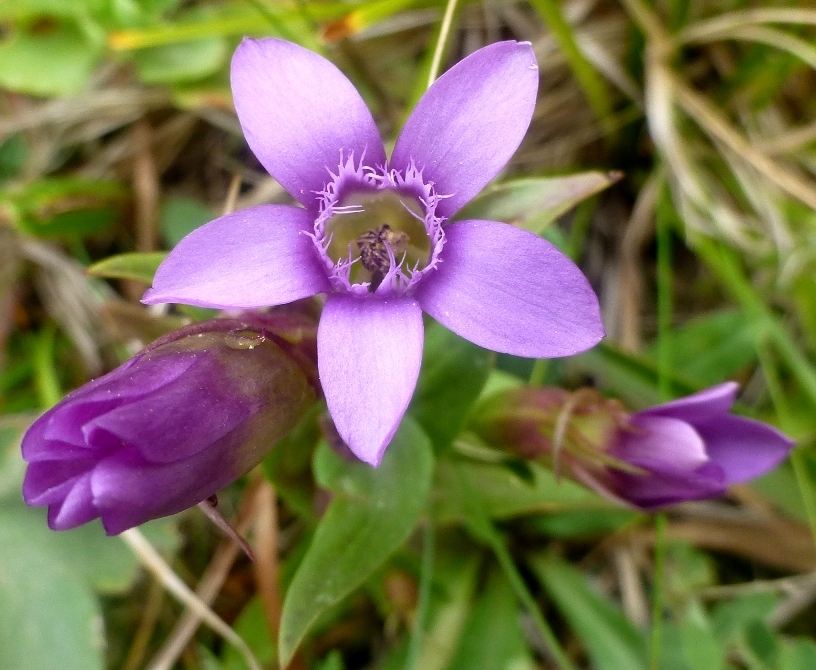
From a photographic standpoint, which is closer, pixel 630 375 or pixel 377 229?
pixel 377 229

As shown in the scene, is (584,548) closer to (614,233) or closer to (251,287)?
(614,233)

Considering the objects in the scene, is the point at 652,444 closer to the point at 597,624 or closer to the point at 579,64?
the point at 597,624

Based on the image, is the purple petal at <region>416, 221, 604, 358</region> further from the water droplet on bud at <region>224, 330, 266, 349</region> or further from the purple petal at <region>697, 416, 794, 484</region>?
the purple petal at <region>697, 416, 794, 484</region>

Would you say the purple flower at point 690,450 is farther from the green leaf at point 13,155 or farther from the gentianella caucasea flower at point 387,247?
the green leaf at point 13,155

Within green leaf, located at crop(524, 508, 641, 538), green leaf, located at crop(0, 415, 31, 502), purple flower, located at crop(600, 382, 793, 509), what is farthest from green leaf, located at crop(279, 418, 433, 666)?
green leaf, located at crop(0, 415, 31, 502)


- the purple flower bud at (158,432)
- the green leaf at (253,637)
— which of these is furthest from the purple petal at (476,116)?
the green leaf at (253,637)

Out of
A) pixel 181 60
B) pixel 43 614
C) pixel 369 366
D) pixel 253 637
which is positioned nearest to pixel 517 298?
pixel 369 366

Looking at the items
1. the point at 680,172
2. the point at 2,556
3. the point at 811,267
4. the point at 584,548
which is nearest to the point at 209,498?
the point at 2,556
